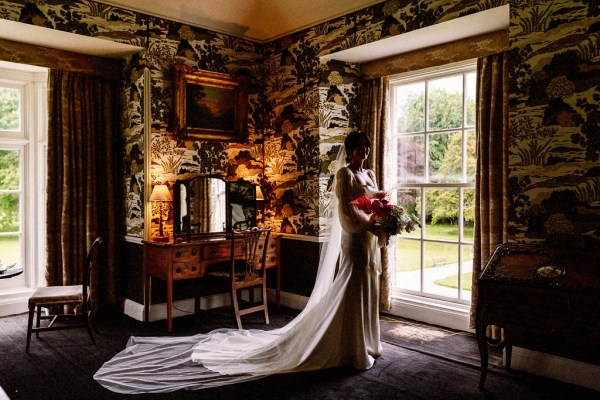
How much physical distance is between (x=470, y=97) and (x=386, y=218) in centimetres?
168

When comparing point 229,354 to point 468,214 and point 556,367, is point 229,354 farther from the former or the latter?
point 468,214

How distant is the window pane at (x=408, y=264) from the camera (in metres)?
5.07

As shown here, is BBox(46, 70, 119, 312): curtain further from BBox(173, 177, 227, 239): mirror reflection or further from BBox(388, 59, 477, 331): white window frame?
BBox(388, 59, 477, 331): white window frame

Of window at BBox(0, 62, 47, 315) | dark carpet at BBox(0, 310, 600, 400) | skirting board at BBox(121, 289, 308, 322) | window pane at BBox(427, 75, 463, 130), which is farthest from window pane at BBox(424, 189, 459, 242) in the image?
window at BBox(0, 62, 47, 315)

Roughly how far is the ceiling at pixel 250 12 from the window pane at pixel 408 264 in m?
2.41

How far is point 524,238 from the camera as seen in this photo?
3.53 meters

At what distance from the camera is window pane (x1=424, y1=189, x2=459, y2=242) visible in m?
4.71

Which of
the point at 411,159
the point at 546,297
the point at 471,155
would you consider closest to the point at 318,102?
the point at 411,159

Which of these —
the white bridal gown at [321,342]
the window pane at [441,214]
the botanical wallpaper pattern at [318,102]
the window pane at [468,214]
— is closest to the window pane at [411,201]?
the window pane at [441,214]

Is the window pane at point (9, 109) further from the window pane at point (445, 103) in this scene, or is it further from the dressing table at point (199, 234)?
the window pane at point (445, 103)

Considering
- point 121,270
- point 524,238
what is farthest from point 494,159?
point 121,270

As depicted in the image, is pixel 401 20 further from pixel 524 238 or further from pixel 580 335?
pixel 580 335

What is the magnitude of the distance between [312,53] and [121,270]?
3.11 m

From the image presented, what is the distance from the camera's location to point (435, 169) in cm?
481
